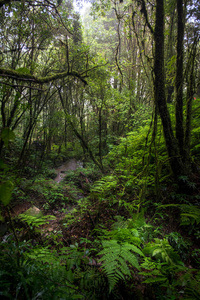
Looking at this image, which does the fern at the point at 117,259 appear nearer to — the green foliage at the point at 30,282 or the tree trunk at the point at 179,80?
the green foliage at the point at 30,282

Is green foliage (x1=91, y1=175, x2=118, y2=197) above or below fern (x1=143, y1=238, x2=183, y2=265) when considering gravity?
above

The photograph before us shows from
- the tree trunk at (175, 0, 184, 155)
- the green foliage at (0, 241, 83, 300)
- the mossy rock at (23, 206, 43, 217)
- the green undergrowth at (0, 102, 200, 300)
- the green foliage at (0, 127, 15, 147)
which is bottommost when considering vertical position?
the mossy rock at (23, 206, 43, 217)

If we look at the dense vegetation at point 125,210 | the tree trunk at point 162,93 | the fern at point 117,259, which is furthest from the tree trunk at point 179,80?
the fern at point 117,259

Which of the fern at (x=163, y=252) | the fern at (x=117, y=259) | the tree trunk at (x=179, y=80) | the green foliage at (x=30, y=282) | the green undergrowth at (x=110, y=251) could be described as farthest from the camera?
the tree trunk at (x=179, y=80)

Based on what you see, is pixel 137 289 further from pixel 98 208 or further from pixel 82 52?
pixel 82 52

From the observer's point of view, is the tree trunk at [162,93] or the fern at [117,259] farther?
the tree trunk at [162,93]

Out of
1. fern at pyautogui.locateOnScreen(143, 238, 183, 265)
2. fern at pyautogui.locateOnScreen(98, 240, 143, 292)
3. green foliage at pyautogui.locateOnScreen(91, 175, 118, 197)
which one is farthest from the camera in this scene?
green foliage at pyautogui.locateOnScreen(91, 175, 118, 197)

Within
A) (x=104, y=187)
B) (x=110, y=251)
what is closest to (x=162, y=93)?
(x=104, y=187)

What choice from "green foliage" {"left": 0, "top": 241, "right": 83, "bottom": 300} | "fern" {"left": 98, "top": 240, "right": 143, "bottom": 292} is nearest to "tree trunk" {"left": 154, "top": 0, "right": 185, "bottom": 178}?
"fern" {"left": 98, "top": 240, "right": 143, "bottom": 292}

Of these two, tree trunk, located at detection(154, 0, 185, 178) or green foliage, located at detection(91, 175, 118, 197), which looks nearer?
tree trunk, located at detection(154, 0, 185, 178)

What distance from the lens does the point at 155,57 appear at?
113 inches

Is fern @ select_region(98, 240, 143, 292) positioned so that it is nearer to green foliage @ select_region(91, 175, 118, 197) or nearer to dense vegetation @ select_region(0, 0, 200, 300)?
dense vegetation @ select_region(0, 0, 200, 300)

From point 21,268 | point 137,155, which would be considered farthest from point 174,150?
point 21,268

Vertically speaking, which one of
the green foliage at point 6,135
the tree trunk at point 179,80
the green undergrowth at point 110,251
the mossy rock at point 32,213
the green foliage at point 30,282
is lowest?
the mossy rock at point 32,213
